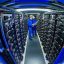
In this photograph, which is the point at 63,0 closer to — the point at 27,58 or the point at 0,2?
the point at 0,2

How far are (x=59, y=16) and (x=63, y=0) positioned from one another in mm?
1820

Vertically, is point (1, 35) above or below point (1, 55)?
above

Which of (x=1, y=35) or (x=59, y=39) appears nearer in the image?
(x=1, y=35)

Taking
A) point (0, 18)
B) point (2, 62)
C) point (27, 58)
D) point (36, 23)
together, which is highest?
point (0, 18)

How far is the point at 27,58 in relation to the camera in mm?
7527

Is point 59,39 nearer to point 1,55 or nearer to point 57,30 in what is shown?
point 57,30

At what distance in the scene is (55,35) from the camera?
236 inches

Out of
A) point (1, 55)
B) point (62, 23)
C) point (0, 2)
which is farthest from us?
point (62, 23)

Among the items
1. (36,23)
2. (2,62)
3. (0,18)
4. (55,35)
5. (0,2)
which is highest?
(0,2)

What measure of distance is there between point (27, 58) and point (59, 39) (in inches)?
101

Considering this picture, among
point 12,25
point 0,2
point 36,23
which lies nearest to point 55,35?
point 12,25

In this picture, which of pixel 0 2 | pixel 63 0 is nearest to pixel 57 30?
pixel 63 0

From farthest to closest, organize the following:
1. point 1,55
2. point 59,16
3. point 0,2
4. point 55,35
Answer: point 55,35, point 59,16, point 0,2, point 1,55

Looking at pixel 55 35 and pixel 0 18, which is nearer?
pixel 0 18
